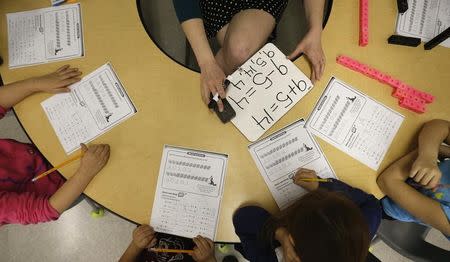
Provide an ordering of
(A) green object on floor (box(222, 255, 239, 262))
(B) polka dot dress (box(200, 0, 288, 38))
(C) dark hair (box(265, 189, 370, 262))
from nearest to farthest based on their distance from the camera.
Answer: (C) dark hair (box(265, 189, 370, 262)), (B) polka dot dress (box(200, 0, 288, 38)), (A) green object on floor (box(222, 255, 239, 262))

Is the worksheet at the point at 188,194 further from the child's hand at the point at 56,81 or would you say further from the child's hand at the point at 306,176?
the child's hand at the point at 56,81

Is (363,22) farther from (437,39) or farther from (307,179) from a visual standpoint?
(307,179)

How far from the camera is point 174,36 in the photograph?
1541 millimetres

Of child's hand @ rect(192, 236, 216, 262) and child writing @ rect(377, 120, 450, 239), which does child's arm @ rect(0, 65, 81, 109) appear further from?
child writing @ rect(377, 120, 450, 239)

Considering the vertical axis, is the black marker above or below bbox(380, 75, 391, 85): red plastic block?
above

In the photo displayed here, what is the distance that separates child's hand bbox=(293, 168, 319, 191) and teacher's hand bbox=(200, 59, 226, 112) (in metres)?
0.27

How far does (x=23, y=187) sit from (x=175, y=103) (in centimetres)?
57

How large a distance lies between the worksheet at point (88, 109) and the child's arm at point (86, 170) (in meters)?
0.05

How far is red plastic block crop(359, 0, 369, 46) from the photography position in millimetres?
913

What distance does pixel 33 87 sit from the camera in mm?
833

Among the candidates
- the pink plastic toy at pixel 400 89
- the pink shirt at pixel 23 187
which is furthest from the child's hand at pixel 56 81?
the pink plastic toy at pixel 400 89

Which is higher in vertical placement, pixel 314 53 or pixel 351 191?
pixel 314 53

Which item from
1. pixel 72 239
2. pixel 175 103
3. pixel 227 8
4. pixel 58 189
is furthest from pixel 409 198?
pixel 72 239

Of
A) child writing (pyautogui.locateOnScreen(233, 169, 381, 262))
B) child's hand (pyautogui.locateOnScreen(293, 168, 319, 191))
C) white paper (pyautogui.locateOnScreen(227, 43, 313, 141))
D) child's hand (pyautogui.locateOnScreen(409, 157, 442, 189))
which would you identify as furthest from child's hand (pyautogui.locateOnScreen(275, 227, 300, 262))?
child's hand (pyautogui.locateOnScreen(409, 157, 442, 189))
